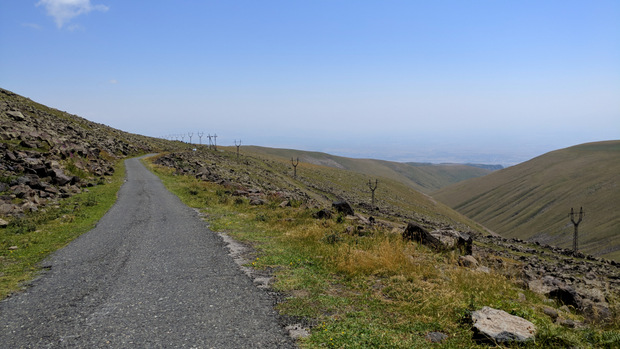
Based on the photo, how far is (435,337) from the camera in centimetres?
671

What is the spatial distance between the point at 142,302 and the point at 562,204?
171891mm

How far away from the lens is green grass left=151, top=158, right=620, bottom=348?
6.59m

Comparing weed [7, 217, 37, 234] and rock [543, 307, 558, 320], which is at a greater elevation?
rock [543, 307, 558, 320]

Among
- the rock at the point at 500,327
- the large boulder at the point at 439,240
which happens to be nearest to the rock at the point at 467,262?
the large boulder at the point at 439,240

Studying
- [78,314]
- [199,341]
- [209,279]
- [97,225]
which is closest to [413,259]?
[209,279]

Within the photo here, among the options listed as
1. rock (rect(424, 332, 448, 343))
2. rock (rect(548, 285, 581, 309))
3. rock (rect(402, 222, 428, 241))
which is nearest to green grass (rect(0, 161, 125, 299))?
rock (rect(424, 332, 448, 343))

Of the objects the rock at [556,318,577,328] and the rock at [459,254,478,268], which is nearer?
the rock at [556,318,577,328]

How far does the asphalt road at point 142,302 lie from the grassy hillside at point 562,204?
103 meters

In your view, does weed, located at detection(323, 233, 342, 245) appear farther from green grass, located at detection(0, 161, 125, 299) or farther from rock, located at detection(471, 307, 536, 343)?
green grass, located at detection(0, 161, 125, 299)

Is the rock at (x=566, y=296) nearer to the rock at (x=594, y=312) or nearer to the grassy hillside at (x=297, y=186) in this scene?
the rock at (x=594, y=312)

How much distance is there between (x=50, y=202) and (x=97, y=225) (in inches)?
312

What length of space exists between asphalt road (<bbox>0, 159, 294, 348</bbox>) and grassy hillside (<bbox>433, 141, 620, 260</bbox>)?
339 ft

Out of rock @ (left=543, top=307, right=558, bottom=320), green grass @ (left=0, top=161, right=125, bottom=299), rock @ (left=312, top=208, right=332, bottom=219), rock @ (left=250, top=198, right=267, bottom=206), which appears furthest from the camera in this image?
rock @ (left=250, top=198, right=267, bottom=206)

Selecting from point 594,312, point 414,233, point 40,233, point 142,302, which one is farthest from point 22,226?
point 594,312
